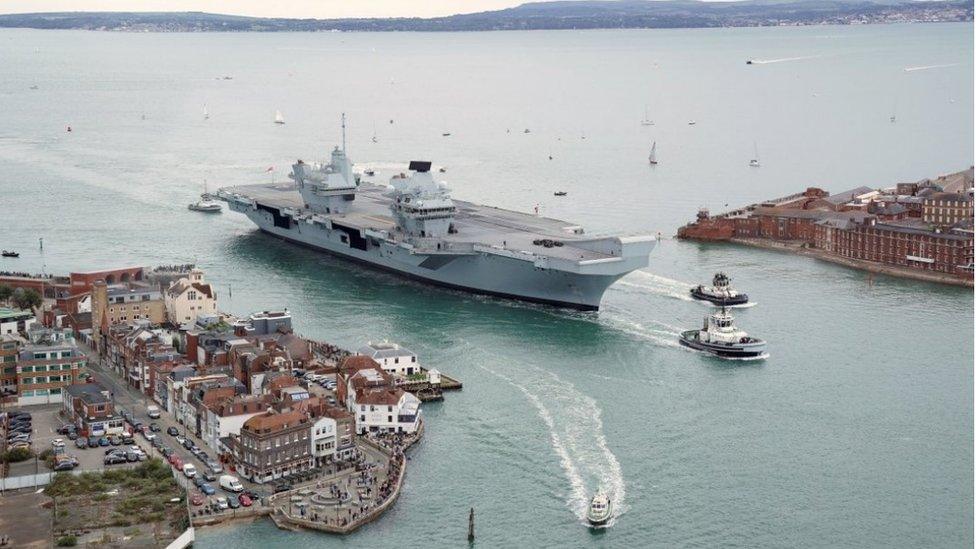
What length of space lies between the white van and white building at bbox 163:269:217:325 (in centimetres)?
1261

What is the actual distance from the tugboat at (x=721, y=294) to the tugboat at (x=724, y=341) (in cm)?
448

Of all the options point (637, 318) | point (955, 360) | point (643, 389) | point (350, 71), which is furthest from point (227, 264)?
point (350, 71)

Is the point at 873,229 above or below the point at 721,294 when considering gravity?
above

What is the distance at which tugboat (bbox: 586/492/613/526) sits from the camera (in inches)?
1081

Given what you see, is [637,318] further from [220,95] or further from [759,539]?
[220,95]

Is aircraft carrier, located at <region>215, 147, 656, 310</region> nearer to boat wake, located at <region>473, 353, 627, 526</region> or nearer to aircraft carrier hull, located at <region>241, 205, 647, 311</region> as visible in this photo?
aircraft carrier hull, located at <region>241, 205, 647, 311</region>

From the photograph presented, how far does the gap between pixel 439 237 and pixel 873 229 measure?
16472 mm

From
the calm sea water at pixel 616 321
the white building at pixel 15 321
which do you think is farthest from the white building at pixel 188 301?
the white building at pixel 15 321

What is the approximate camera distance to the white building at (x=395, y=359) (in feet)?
119

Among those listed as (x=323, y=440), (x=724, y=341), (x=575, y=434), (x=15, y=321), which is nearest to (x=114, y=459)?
(x=323, y=440)

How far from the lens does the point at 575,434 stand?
3250 cm

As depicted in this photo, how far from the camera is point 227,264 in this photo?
52875 millimetres

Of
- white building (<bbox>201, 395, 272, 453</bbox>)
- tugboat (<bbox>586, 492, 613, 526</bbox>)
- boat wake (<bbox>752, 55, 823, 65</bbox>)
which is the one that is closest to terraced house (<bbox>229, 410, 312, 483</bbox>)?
white building (<bbox>201, 395, 272, 453</bbox>)

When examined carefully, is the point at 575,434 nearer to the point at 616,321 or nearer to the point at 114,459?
the point at 114,459
